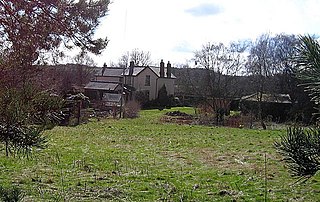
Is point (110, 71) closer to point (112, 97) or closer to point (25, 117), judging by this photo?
point (112, 97)

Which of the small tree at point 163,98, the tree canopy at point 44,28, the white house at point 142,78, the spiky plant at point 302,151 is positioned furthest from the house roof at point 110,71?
the spiky plant at point 302,151

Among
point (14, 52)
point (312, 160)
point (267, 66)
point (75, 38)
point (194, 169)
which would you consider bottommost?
point (194, 169)

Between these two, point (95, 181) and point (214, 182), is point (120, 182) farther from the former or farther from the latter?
point (214, 182)

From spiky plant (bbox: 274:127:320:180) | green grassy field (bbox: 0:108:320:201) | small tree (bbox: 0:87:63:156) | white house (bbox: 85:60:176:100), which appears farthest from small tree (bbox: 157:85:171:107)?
spiky plant (bbox: 274:127:320:180)

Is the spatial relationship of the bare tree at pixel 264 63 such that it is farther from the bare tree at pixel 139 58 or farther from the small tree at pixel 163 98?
the bare tree at pixel 139 58

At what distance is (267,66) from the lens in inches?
907

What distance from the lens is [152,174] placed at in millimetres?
6621

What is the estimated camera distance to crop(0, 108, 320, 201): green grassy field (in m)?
5.21

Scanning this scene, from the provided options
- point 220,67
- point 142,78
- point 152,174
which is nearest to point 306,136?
point 152,174

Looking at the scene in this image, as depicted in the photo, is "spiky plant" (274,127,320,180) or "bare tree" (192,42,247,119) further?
"bare tree" (192,42,247,119)

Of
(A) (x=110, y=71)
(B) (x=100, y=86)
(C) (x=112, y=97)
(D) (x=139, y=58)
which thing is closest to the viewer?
(C) (x=112, y=97)

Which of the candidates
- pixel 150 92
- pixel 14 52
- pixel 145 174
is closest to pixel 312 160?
pixel 14 52

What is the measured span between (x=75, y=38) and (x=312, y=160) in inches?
165

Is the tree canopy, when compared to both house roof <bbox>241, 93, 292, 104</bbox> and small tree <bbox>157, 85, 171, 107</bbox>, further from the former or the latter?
small tree <bbox>157, 85, 171, 107</bbox>
